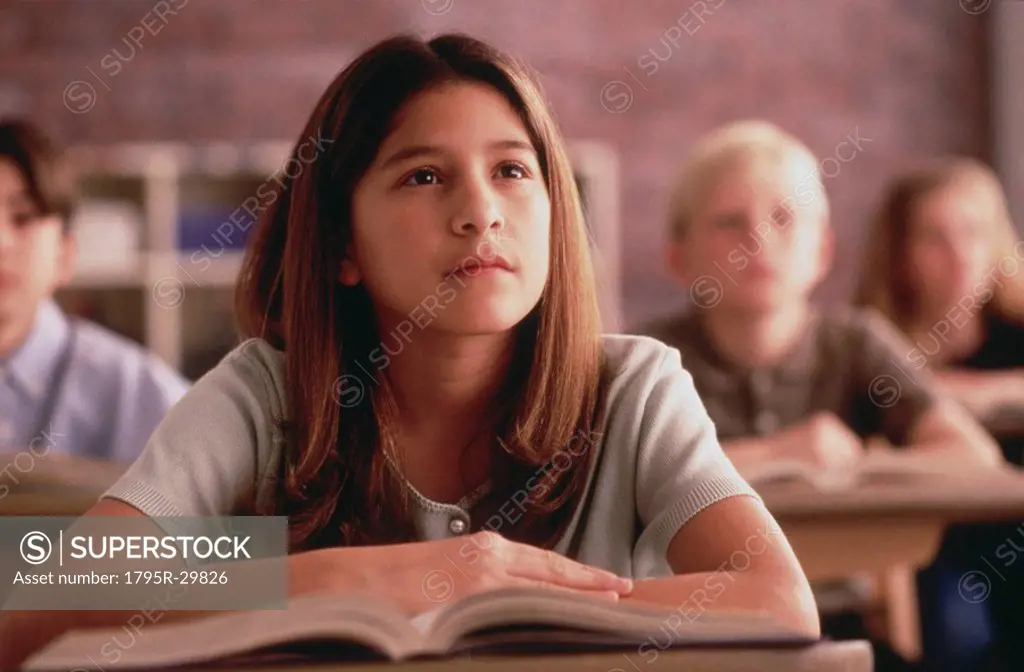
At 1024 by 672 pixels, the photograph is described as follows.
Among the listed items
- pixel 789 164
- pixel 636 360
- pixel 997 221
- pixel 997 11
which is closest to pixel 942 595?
pixel 789 164

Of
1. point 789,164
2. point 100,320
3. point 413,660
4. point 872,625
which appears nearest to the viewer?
point 413,660

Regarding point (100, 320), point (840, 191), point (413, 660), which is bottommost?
point (413, 660)

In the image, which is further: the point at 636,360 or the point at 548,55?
the point at 548,55

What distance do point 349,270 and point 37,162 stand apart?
1054 mm

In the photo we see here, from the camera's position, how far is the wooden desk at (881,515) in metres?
1.37

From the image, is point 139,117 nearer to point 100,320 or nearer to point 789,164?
point 100,320

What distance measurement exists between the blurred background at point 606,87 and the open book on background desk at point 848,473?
8.90 ft

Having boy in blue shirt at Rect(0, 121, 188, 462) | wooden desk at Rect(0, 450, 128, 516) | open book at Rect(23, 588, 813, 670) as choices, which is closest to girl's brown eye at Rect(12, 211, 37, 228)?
boy in blue shirt at Rect(0, 121, 188, 462)

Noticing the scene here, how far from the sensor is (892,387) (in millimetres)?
1869

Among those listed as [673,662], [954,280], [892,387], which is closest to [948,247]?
[954,280]

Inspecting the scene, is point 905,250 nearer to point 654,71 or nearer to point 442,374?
point 442,374

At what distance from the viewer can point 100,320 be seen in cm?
406

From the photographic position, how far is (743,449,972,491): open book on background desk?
1.45 m

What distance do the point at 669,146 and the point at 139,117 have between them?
1.97 metres
